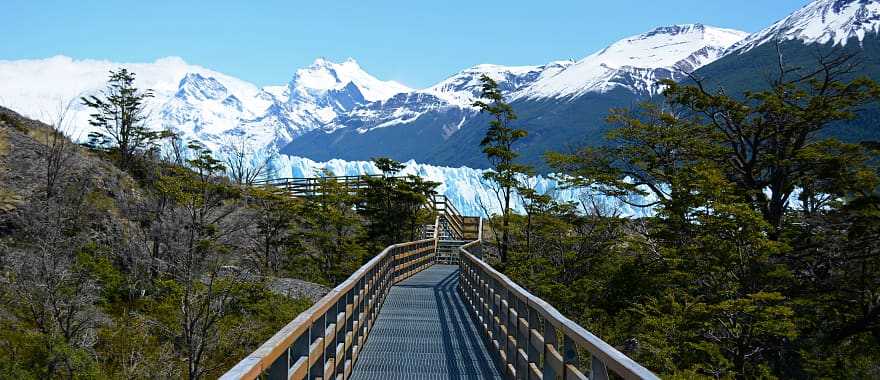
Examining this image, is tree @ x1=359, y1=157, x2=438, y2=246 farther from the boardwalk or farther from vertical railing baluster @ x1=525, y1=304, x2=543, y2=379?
vertical railing baluster @ x1=525, y1=304, x2=543, y2=379

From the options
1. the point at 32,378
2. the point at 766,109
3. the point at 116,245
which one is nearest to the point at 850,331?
the point at 766,109

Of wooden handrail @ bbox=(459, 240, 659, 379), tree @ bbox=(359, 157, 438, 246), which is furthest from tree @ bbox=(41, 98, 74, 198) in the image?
wooden handrail @ bbox=(459, 240, 659, 379)

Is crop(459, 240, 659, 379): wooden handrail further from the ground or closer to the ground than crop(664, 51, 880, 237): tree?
closer to the ground

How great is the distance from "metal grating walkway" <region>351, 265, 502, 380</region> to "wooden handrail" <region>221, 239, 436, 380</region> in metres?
0.30

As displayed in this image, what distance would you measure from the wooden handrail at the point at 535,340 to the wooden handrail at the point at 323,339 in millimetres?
1871

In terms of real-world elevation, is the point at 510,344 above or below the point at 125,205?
below

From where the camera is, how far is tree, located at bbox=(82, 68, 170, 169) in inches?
1503

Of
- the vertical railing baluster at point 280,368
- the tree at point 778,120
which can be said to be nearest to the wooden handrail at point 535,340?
the vertical railing baluster at point 280,368

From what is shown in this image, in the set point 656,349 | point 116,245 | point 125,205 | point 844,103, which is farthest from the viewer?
point 125,205

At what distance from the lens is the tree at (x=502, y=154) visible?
33062 mm

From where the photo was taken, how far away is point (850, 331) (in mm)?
19844

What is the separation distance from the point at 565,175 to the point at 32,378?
1999cm

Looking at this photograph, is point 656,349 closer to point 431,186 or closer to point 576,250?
point 576,250

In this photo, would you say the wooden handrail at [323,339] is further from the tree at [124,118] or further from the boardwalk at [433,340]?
the tree at [124,118]
